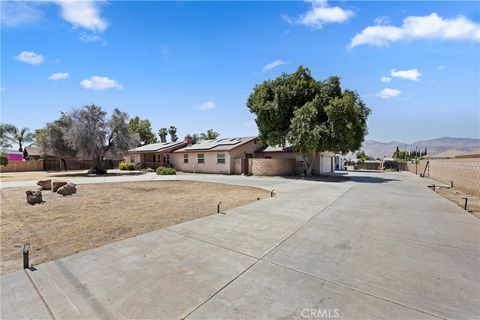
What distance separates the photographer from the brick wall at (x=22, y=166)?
30.2 metres

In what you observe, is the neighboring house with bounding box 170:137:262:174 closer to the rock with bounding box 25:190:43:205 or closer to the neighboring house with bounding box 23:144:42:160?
the rock with bounding box 25:190:43:205

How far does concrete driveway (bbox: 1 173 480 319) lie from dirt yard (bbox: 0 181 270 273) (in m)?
0.67

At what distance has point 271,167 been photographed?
2316 centimetres

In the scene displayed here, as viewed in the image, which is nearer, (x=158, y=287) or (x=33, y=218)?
(x=158, y=287)

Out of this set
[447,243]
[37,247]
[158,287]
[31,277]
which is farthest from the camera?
[447,243]

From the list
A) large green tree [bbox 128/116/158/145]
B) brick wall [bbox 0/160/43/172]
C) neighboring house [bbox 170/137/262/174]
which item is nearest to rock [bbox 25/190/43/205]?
neighboring house [bbox 170/137/262/174]

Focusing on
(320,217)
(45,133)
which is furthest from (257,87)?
(45,133)

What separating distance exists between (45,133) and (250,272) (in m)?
31.0

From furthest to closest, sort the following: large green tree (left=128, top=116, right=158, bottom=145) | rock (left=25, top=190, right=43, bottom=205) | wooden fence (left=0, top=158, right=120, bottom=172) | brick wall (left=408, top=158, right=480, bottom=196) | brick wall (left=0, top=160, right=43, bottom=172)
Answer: large green tree (left=128, top=116, right=158, bottom=145), wooden fence (left=0, top=158, right=120, bottom=172), brick wall (left=0, top=160, right=43, bottom=172), brick wall (left=408, top=158, right=480, bottom=196), rock (left=25, top=190, right=43, bottom=205)

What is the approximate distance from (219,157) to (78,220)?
1981 cm

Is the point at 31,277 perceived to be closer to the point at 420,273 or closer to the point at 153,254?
the point at 153,254

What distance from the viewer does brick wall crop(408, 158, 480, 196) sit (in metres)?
12.8

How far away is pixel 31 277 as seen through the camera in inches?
138

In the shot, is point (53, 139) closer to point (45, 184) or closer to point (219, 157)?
point (45, 184)
